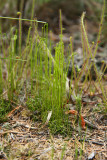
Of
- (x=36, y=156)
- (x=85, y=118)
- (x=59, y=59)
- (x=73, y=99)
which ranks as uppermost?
(x=59, y=59)

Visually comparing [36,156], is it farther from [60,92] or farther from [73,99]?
[73,99]

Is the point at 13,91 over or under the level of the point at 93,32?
under

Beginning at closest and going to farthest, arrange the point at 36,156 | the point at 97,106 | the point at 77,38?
the point at 36,156
the point at 97,106
the point at 77,38

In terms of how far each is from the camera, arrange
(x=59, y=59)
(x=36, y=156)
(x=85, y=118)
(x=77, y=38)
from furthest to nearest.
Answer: (x=77, y=38) → (x=85, y=118) → (x=59, y=59) → (x=36, y=156)

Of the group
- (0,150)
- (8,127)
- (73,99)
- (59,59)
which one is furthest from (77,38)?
(0,150)

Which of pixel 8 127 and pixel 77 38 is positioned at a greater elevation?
pixel 77 38

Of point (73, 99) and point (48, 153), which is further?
point (73, 99)

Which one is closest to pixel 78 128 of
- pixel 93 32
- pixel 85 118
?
pixel 85 118

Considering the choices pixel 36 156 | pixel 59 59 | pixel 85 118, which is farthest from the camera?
pixel 85 118

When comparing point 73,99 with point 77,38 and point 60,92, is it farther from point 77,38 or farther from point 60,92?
point 77,38
